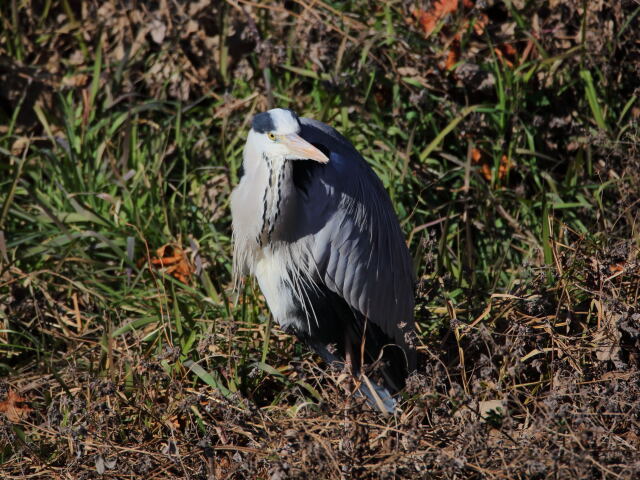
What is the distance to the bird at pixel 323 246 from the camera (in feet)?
9.25

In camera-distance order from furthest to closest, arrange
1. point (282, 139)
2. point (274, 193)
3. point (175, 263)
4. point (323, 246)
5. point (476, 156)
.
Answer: point (476, 156), point (175, 263), point (323, 246), point (274, 193), point (282, 139)

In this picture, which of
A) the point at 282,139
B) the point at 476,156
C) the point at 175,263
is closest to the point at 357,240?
the point at 282,139

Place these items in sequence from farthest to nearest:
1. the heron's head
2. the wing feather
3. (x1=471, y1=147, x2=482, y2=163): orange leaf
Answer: (x1=471, y1=147, x2=482, y2=163): orange leaf
the wing feather
the heron's head

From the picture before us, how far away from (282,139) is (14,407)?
54.6 inches

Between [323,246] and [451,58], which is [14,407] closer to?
[323,246]

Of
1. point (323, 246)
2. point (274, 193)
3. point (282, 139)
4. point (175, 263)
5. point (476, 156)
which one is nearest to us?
point (282, 139)

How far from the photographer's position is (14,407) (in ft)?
9.79

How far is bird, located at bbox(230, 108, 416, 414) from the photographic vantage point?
2818 mm

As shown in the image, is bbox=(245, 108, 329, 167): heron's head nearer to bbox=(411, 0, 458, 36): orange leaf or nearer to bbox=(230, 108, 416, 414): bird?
bbox=(230, 108, 416, 414): bird

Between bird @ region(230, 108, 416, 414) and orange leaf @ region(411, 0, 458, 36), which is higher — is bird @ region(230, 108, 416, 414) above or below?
below

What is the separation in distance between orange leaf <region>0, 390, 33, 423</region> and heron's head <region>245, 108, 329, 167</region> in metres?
1.26

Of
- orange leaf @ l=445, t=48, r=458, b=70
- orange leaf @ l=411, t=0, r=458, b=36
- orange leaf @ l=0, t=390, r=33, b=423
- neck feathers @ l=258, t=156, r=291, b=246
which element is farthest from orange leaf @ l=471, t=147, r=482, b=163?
orange leaf @ l=0, t=390, r=33, b=423

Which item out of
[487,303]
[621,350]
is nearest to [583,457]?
[621,350]

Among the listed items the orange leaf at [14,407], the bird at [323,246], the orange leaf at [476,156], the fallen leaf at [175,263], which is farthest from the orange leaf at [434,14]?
the orange leaf at [14,407]
